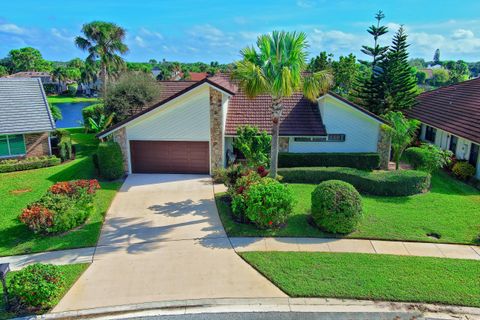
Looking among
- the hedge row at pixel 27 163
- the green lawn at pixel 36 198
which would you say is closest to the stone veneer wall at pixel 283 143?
the green lawn at pixel 36 198

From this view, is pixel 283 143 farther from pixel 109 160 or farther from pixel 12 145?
pixel 12 145

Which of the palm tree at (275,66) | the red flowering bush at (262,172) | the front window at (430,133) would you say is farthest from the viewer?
the front window at (430,133)

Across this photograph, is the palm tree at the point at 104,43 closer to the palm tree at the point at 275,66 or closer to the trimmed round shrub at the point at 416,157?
the palm tree at the point at 275,66

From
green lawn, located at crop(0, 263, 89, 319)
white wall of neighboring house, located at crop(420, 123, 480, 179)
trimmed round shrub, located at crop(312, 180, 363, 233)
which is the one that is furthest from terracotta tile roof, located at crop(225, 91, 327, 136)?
green lawn, located at crop(0, 263, 89, 319)

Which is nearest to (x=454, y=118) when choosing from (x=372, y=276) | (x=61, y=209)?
(x=372, y=276)

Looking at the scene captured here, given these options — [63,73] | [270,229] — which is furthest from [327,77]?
[63,73]

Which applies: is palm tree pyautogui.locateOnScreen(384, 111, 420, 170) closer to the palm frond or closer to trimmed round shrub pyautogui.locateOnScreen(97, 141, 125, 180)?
the palm frond

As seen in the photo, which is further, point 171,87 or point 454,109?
point 171,87
